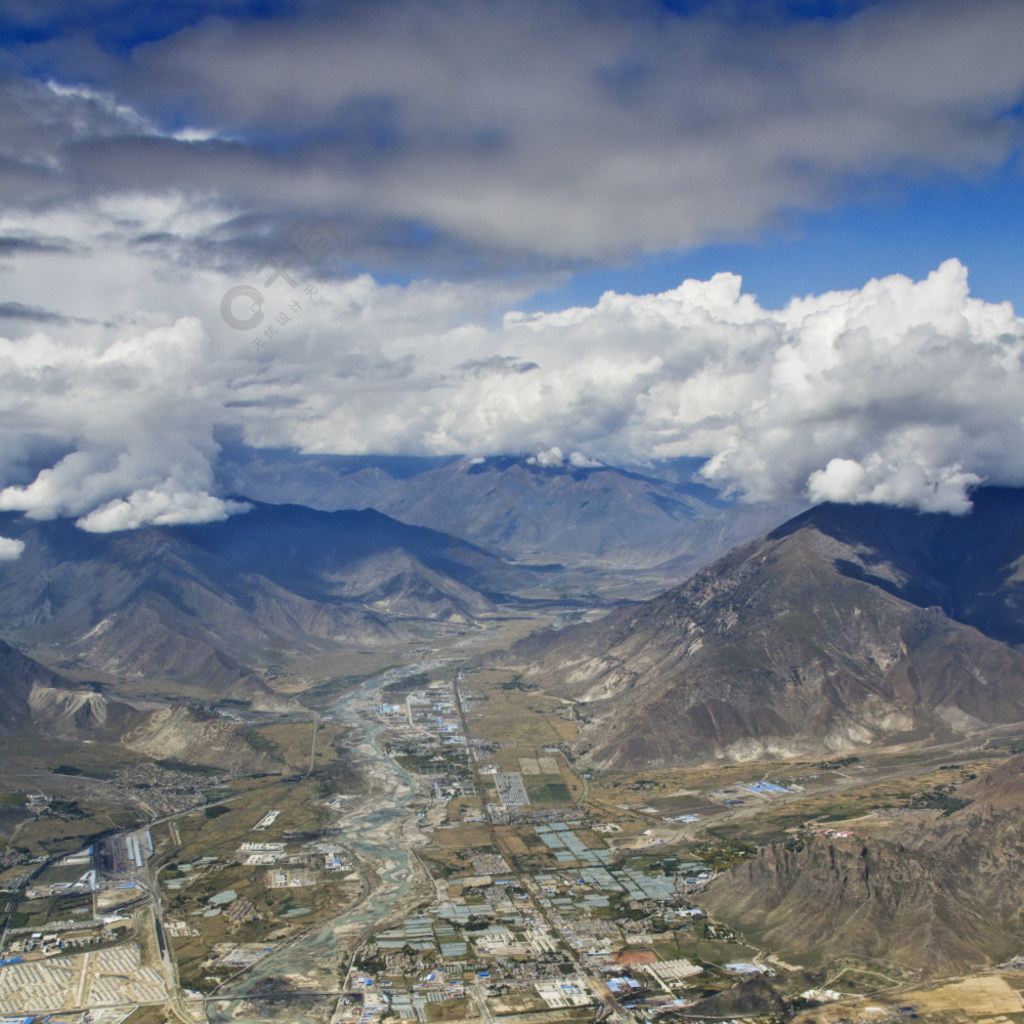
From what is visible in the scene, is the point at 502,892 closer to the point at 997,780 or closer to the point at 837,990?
the point at 837,990

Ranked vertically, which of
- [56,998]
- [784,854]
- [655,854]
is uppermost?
[56,998]

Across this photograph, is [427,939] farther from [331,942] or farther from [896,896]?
[896,896]

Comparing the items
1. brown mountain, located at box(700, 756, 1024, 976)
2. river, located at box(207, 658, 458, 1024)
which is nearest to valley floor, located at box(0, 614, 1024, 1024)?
river, located at box(207, 658, 458, 1024)

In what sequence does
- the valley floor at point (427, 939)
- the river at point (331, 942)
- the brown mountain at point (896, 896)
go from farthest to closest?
the brown mountain at point (896, 896)
the river at point (331, 942)
the valley floor at point (427, 939)

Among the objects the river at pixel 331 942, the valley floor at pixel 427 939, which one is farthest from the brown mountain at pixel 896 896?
the river at pixel 331 942

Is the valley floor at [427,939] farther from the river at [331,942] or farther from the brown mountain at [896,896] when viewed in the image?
the brown mountain at [896,896]

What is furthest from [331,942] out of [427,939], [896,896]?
[896,896]

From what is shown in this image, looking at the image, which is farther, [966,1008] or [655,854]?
[655,854]

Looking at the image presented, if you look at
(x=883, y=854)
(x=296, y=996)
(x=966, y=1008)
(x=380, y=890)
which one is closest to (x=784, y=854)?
(x=883, y=854)
